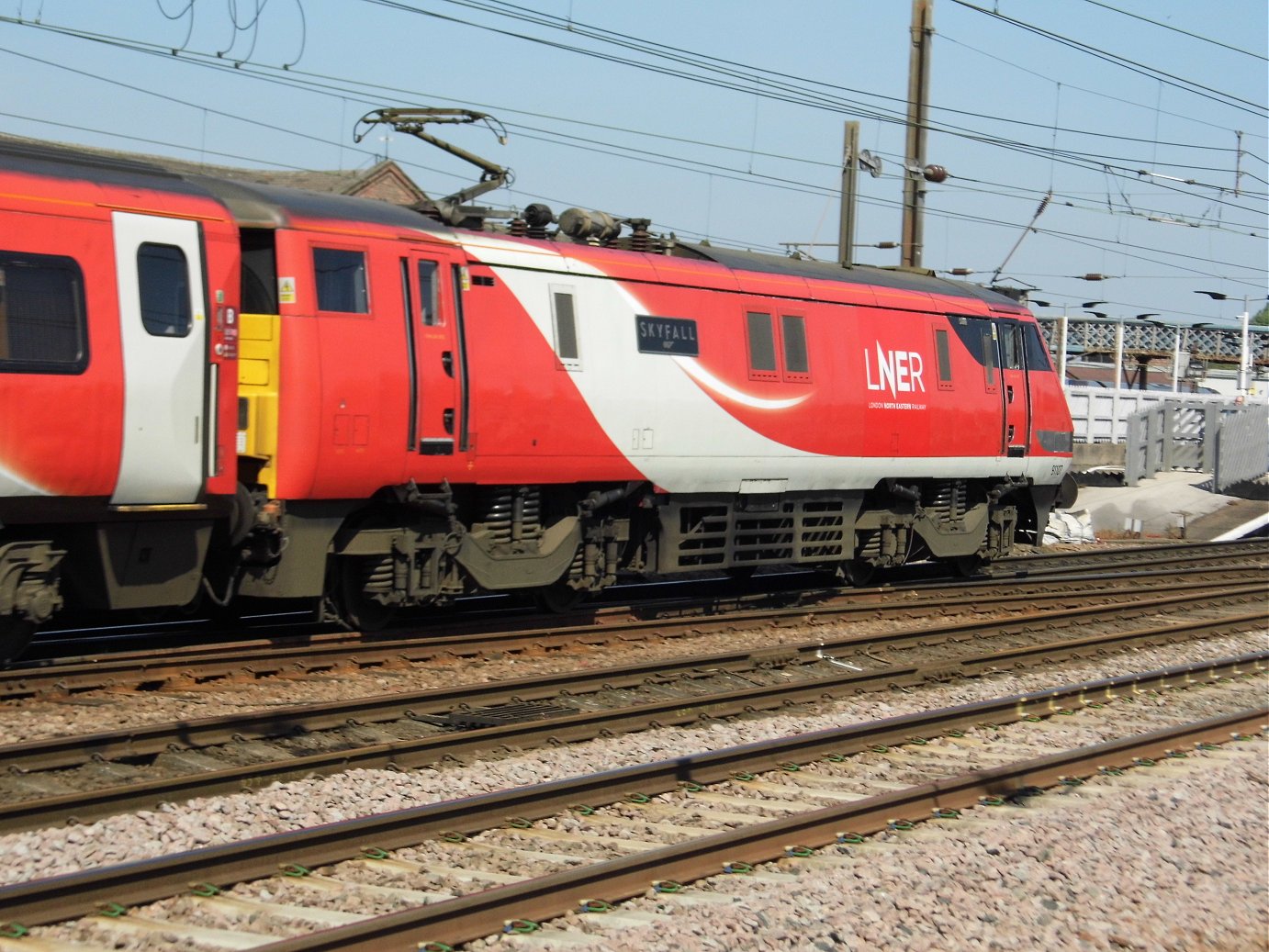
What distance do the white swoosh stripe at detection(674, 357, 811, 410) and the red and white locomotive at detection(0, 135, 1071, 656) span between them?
1.2 inches

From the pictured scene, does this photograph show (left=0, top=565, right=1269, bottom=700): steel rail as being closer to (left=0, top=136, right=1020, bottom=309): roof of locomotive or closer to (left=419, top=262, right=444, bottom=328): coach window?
(left=419, top=262, right=444, bottom=328): coach window

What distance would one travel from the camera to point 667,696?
10.9 m

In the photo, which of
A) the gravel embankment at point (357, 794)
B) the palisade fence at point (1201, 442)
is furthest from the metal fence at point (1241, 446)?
the gravel embankment at point (357, 794)

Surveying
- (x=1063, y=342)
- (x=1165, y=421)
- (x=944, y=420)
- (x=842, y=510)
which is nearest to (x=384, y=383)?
(x=842, y=510)

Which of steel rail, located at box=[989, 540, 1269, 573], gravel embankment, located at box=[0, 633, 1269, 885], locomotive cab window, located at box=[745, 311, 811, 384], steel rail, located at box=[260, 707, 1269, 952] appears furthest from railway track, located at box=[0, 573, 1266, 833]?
steel rail, located at box=[989, 540, 1269, 573]

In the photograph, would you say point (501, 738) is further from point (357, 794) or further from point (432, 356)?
point (432, 356)

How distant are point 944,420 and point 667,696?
7640mm

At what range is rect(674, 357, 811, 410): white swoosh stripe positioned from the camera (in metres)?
14.2

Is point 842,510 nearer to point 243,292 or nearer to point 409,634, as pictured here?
point 409,634

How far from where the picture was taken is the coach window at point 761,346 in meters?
14.9

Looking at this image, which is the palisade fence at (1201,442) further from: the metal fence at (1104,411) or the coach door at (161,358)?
the coach door at (161,358)

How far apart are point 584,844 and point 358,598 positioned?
5.80 metres

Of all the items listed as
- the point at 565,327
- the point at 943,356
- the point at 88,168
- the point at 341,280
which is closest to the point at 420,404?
the point at 341,280

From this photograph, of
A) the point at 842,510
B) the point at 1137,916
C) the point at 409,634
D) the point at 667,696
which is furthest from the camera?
the point at 842,510
